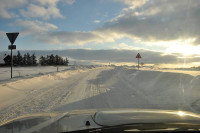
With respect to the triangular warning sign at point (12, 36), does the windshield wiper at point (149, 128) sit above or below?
below

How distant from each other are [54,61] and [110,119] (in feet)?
349

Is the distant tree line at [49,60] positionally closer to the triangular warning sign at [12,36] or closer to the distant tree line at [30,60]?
the distant tree line at [30,60]

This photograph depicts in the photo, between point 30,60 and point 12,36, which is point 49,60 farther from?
point 12,36

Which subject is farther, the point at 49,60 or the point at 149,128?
the point at 49,60

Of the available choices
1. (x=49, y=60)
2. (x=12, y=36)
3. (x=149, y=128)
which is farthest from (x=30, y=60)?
(x=149, y=128)

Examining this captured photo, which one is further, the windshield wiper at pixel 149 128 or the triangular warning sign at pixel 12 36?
the triangular warning sign at pixel 12 36

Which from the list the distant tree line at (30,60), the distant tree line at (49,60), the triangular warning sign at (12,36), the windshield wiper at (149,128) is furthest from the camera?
the distant tree line at (49,60)

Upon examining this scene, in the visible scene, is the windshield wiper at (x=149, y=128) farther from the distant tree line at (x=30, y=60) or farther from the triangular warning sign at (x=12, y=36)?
the distant tree line at (x=30, y=60)

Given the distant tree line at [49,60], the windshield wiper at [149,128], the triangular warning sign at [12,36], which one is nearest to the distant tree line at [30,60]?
the distant tree line at [49,60]

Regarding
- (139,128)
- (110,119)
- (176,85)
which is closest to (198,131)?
(139,128)

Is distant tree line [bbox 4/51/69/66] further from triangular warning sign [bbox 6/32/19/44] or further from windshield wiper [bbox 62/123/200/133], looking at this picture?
windshield wiper [bbox 62/123/200/133]

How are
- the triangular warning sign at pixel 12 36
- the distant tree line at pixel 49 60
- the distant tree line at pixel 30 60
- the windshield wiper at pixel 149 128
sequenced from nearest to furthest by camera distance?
the windshield wiper at pixel 149 128 < the triangular warning sign at pixel 12 36 < the distant tree line at pixel 30 60 < the distant tree line at pixel 49 60

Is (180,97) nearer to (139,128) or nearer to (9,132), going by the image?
(139,128)

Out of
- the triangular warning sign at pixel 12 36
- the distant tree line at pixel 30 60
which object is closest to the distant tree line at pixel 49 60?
the distant tree line at pixel 30 60
